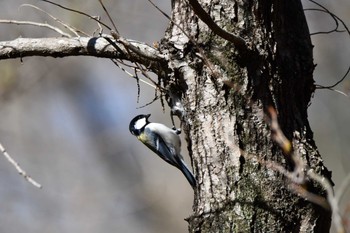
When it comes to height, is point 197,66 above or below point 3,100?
below

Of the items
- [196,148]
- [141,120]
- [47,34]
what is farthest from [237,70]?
[47,34]

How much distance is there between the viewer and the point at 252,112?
3.37 meters

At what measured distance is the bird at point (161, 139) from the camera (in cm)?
493

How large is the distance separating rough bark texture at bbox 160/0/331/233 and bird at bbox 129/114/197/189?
115 centimetres

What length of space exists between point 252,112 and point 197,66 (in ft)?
1.01

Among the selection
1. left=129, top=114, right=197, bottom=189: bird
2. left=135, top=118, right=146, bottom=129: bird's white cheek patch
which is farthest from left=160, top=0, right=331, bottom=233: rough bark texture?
left=135, top=118, right=146, bottom=129: bird's white cheek patch

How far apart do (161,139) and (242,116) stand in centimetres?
180

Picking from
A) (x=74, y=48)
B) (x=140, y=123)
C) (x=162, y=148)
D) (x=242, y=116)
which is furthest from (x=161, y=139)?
(x=242, y=116)

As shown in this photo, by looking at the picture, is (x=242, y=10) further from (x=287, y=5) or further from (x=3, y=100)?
(x=3, y=100)

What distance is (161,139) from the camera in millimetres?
5133

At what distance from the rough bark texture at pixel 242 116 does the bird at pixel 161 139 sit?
3.76ft

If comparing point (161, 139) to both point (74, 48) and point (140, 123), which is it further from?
point (74, 48)

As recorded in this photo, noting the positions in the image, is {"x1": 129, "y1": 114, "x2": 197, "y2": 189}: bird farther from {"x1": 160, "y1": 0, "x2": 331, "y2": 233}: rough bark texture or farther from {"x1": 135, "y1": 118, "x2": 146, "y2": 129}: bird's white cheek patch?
{"x1": 160, "y1": 0, "x2": 331, "y2": 233}: rough bark texture

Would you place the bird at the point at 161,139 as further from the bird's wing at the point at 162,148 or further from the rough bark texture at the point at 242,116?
the rough bark texture at the point at 242,116
